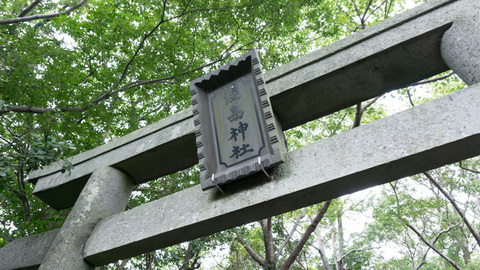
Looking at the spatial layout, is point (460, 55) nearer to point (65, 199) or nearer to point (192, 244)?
point (65, 199)

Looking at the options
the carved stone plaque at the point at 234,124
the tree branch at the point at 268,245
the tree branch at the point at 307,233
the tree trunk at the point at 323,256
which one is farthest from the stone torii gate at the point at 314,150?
the tree trunk at the point at 323,256

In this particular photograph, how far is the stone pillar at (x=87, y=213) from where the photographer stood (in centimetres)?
325

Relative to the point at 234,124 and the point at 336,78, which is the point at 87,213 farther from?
the point at 336,78

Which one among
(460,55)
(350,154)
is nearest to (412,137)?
(350,154)

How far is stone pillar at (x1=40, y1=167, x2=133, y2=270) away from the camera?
325 cm

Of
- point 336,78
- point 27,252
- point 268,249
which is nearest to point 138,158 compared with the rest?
point 27,252

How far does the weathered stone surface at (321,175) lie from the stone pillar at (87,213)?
142 mm

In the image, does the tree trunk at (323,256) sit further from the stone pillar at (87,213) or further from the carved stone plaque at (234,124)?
the carved stone plaque at (234,124)

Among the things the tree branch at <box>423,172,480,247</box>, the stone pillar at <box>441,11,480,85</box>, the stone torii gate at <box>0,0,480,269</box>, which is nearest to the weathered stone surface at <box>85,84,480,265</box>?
the stone torii gate at <box>0,0,480,269</box>

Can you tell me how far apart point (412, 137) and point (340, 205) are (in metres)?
9.90

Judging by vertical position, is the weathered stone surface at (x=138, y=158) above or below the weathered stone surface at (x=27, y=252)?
above

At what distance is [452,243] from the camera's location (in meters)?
15.0

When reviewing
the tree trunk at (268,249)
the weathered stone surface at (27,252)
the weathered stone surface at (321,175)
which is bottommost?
the weathered stone surface at (321,175)

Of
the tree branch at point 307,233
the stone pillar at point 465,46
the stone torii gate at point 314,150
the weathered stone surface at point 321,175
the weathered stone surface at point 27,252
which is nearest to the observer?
the weathered stone surface at point 321,175
